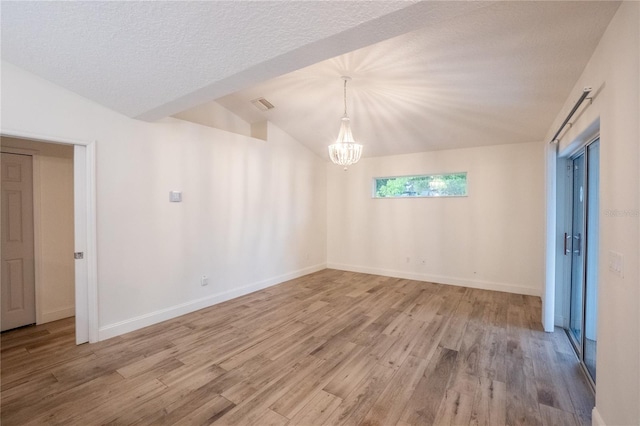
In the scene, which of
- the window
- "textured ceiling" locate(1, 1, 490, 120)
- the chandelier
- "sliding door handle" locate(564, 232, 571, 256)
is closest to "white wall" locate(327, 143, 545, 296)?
the window

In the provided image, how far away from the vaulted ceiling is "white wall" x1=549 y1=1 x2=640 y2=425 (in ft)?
1.43

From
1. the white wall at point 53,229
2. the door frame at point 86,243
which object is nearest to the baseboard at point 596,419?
the door frame at point 86,243

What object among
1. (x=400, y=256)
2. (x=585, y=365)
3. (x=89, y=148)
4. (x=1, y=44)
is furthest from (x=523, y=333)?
(x=1, y=44)

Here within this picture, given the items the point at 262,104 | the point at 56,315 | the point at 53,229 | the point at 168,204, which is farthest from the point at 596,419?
the point at 53,229

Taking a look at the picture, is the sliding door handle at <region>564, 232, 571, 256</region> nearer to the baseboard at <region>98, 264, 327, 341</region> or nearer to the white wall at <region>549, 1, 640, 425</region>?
the white wall at <region>549, 1, 640, 425</region>

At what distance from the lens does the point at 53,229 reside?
3600 millimetres

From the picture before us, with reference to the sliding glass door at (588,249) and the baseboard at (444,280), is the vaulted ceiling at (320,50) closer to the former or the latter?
the sliding glass door at (588,249)

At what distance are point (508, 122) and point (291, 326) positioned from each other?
4089 millimetres

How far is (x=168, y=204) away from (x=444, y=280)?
4867 millimetres

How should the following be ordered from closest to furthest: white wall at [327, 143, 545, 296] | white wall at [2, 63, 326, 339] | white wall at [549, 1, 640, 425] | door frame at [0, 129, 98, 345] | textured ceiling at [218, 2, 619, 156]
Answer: white wall at [549, 1, 640, 425] < textured ceiling at [218, 2, 619, 156] < white wall at [2, 63, 326, 339] < door frame at [0, 129, 98, 345] < white wall at [327, 143, 545, 296]

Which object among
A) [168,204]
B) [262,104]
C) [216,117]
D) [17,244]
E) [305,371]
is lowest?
[305,371]

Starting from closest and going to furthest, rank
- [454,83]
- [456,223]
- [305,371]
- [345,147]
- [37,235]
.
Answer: [305,371], [454,83], [37,235], [345,147], [456,223]

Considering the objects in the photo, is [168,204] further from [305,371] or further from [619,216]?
[619,216]

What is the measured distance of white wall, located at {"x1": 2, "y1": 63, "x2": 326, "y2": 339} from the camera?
9.21ft
